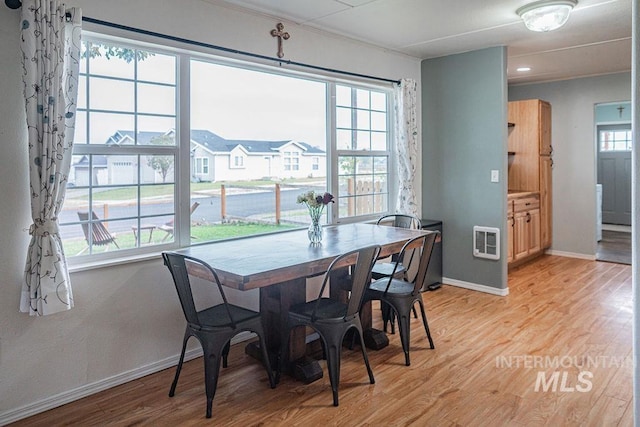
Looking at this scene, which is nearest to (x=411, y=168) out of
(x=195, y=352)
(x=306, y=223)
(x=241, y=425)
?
(x=306, y=223)

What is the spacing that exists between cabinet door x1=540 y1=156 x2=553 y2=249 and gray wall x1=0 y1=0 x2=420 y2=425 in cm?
444

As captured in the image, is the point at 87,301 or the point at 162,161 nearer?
the point at 87,301

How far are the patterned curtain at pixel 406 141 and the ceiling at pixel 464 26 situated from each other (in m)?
0.44

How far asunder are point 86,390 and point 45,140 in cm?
144

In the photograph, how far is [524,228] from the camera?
5.86 m

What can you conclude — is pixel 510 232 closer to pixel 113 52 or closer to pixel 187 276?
pixel 187 276

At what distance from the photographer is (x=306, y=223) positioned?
13.9 ft

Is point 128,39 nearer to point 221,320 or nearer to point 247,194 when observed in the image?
point 247,194

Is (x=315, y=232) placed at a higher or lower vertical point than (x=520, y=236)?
higher

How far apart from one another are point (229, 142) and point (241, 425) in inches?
83.3

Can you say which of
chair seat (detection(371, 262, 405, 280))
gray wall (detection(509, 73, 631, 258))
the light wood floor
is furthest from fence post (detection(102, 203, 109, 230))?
gray wall (detection(509, 73, 631, 258))
